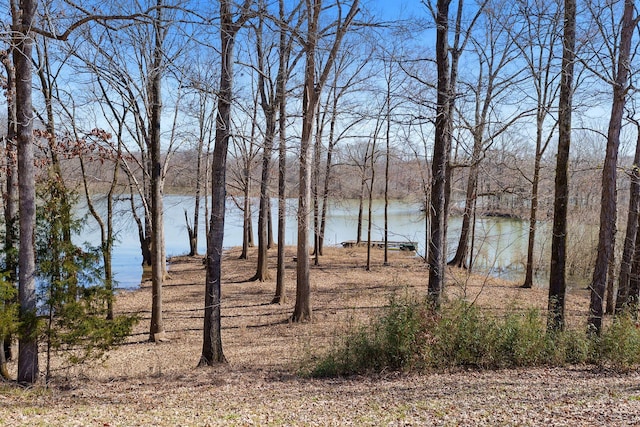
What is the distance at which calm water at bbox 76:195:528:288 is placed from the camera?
19.2 meters

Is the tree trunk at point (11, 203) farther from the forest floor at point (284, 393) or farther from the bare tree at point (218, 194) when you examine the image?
the bare tree at point (218, 194)

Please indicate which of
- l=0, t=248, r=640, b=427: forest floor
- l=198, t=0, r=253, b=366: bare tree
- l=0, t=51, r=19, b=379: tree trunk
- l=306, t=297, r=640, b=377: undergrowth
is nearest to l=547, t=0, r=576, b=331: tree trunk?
l=306, t=297, r=640, b=377: undergrowth

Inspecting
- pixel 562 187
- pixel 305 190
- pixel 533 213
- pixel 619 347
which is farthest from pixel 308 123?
pixel 533 213

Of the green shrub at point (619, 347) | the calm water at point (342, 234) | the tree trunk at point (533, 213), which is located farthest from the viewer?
the calm water at point (342, 234)

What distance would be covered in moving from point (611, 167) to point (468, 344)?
13.0 feet

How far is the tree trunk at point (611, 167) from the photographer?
7645 millimetres

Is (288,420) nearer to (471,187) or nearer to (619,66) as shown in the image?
(619,66)

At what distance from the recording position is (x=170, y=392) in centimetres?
643

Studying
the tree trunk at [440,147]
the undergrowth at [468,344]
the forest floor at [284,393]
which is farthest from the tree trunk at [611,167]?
the tree trunk at [440,147]

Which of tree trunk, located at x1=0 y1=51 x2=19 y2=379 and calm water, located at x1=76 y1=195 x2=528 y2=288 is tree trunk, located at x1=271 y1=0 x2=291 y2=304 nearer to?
calm water, located at x1=76 y1=195 x2=528 y2=288

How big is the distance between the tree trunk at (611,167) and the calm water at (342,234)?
4021 mm

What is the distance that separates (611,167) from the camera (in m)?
7.82

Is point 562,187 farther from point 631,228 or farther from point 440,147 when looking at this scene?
point 631,228

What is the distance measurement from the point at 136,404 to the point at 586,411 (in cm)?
507
